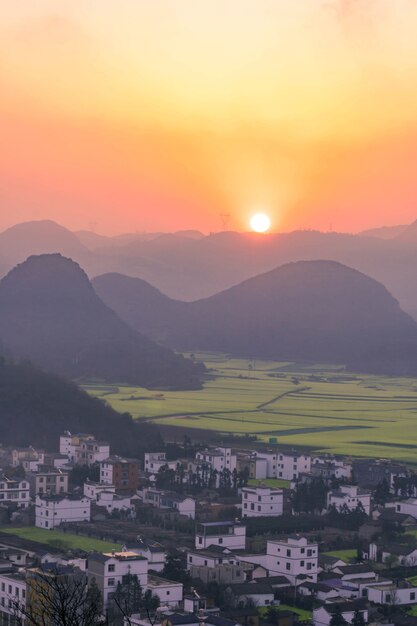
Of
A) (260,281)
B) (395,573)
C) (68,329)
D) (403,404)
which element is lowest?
(395,573)

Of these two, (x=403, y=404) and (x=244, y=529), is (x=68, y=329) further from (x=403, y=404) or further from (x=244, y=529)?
(x=244, y=529)

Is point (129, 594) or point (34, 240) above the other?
A: point (34, 240)

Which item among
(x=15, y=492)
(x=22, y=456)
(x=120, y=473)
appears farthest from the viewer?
(x=22, y=456)

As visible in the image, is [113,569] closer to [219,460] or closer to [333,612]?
[333,612]

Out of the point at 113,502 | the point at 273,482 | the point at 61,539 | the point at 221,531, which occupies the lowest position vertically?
the point at 61,539

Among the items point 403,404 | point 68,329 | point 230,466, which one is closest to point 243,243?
A: point 68,329

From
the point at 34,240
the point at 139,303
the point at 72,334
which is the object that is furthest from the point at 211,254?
the point at 72,334

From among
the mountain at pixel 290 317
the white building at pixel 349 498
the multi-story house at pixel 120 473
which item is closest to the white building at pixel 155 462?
the multi-story house at pixel 120 473
